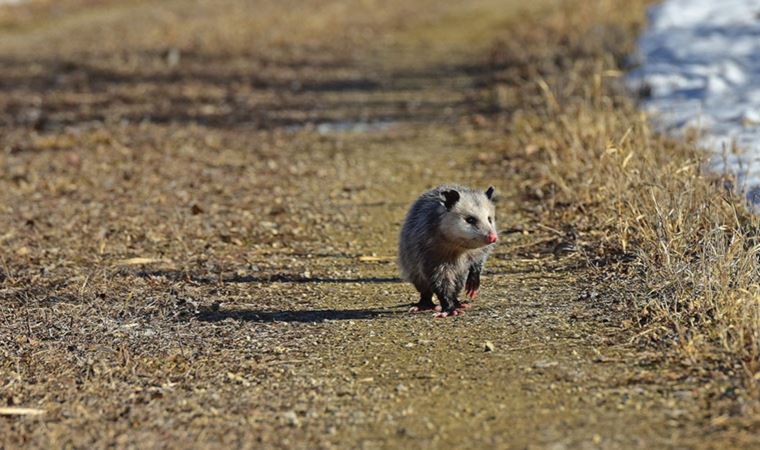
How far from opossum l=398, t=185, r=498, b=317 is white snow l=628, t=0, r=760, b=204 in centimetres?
240

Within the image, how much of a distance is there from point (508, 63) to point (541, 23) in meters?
3.78

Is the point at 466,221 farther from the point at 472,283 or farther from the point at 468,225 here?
the point at 472,283

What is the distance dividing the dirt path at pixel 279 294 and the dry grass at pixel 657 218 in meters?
0.30

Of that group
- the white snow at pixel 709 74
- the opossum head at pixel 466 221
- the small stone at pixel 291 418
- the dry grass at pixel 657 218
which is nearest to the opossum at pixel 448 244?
the opossum head at pixel 466 221

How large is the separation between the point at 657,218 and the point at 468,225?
1.41m

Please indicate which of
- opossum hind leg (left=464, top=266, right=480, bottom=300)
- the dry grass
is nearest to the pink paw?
opossum hind leg (left=464, top=266, right=480, bottom=300)

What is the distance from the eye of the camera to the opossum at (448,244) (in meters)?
6.71

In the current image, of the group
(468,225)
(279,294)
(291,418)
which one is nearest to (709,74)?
(468,225)

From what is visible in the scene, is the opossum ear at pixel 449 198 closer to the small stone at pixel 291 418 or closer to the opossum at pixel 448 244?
the opossum at pixel 448 244

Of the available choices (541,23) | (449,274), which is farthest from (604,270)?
(541,23)

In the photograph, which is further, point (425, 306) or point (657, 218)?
point (657, 218)

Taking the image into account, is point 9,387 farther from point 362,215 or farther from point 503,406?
point 362,215

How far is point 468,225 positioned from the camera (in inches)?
263

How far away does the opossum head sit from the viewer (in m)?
6.66
